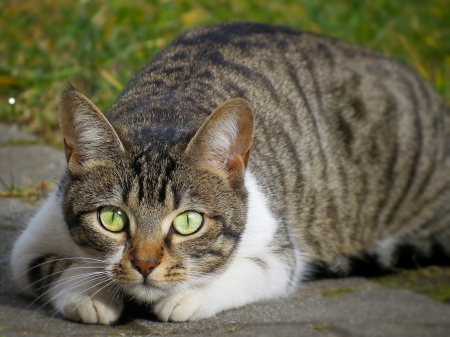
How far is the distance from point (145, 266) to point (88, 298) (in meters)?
0.39

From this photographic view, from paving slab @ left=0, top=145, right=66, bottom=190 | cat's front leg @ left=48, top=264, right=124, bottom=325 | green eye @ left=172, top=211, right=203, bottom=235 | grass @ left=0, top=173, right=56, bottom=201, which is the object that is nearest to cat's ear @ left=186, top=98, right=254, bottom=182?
green eye @ left=172, top=211, right=203, bottom=235

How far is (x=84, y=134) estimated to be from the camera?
115 inches

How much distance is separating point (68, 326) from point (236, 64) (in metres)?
1.89

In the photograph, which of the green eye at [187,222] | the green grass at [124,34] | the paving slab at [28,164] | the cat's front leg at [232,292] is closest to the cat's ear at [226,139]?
the green eye at [187,222]

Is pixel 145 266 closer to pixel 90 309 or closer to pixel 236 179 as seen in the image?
pixel 90 309

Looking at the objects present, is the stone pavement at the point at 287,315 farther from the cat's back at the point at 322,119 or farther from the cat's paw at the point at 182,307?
the cat's back at the point at 322,119

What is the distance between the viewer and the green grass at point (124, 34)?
227 inches

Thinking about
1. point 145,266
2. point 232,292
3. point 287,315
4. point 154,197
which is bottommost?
point 287,315

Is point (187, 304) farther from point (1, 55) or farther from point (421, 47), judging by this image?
point (421, 47)

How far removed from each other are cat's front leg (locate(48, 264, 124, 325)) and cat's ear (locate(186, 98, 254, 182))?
0.68 m

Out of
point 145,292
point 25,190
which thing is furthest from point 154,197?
point 25,190

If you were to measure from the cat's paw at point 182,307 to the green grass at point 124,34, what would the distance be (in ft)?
8.88

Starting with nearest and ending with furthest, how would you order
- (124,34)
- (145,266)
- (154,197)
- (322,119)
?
(145,266) < (154,197) < (322,119) < (124,34)

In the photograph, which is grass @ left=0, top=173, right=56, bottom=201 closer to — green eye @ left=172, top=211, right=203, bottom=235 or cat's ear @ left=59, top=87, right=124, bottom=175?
cat's ear @ left=59, top=87, right=124, bottom=175
